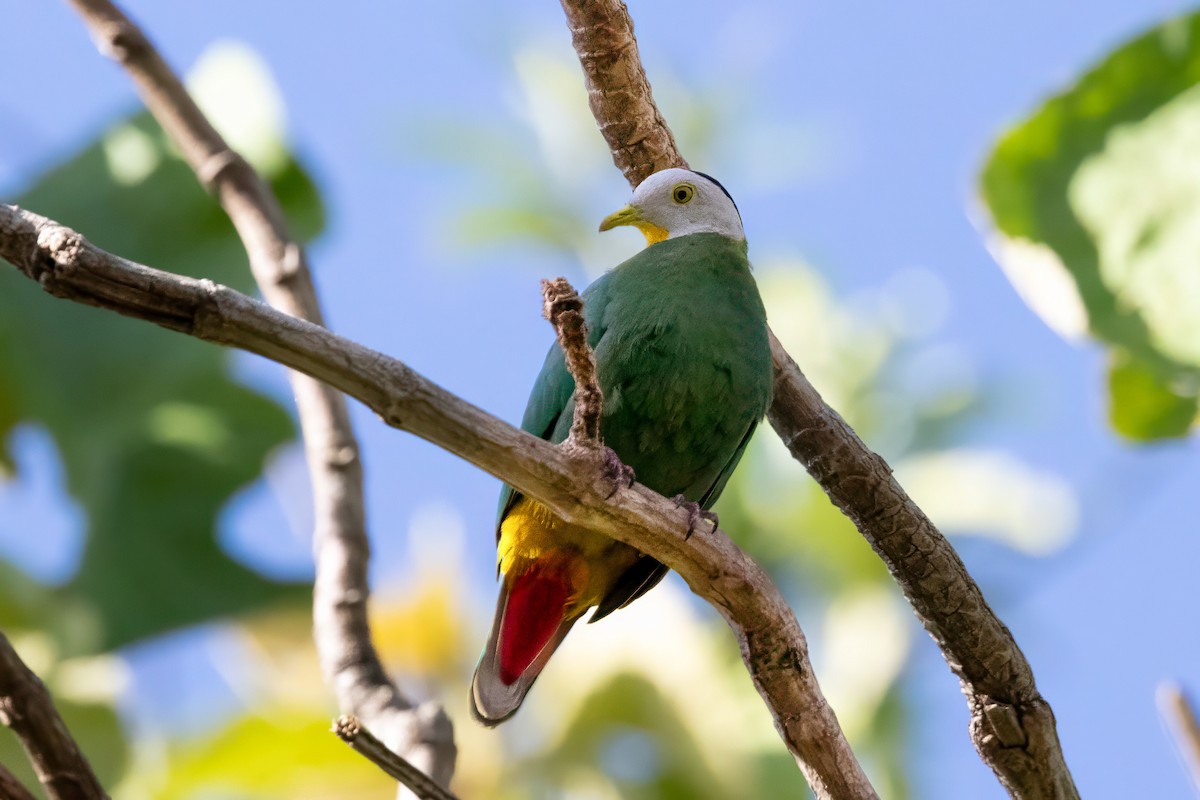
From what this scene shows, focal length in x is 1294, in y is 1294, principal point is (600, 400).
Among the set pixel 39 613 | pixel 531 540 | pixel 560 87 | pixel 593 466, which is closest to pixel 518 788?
pixel 39 613

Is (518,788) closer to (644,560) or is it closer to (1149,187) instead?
(644,560)

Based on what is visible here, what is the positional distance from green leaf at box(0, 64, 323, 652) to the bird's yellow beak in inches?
67.9

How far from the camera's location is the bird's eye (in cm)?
407

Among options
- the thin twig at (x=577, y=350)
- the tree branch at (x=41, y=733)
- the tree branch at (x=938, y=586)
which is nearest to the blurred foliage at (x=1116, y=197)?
the tree branch at (x=938, y=586)

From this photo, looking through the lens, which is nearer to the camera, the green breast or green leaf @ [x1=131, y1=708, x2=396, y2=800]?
the green breast

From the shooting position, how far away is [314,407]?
159 inches

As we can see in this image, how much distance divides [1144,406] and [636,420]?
2.04 metres

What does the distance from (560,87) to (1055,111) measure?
4475mm

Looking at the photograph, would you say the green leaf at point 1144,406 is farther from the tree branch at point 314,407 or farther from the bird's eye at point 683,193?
the tree branch at point 314,407

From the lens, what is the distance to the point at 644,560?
3713 mm

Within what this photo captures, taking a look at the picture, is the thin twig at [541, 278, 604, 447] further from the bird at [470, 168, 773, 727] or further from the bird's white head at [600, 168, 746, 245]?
the bird's white head at [600, 168, 746, 245]

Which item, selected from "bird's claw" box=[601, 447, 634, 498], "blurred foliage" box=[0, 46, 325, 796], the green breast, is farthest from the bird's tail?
Answer: "blurred foliage" box=[0, 46, 325, 796]

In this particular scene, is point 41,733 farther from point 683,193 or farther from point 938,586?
point 683,193

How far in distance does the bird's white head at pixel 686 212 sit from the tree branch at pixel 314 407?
106cm
